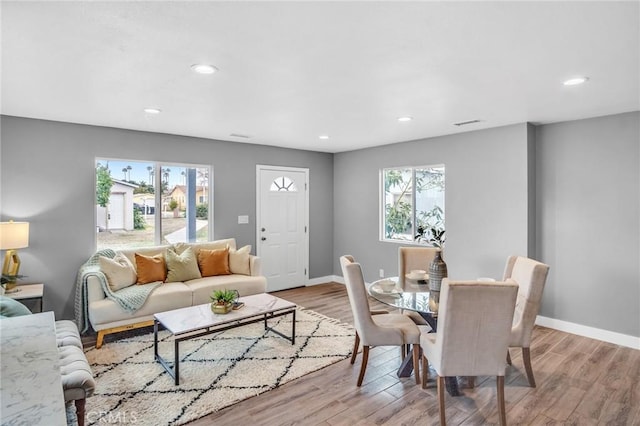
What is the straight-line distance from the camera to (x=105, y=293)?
3.63 metres

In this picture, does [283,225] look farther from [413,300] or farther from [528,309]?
[528,309]

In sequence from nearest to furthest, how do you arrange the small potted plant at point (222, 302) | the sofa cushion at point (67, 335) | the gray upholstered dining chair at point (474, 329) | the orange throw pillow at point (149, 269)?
the gray upholstered dining chair at point (474, 329) → the sofa cushion at point (67, 335) → the small potted plant at point (222, 302) → the orange throw pillow at point (149, 269)

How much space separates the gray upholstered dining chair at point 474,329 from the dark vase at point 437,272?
69 centimetres

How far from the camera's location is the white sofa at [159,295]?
3523 mm

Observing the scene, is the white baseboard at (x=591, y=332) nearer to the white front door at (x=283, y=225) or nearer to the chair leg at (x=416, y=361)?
the chair leg at (x=416, y=361)

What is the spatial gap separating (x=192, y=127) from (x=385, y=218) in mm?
3189

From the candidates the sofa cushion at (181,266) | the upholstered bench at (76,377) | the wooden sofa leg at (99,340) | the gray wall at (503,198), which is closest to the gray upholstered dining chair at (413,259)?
the gray wall at (503,198)

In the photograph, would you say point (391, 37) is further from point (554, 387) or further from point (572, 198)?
point (572, 198)

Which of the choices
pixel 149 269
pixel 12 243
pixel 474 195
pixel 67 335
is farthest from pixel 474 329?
pixel 12 243

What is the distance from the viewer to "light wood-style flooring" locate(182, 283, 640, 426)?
7.82ft

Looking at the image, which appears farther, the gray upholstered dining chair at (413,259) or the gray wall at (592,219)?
the gray upholstered dining chair at (413,259)

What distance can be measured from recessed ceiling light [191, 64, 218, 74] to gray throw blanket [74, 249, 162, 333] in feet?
7.92

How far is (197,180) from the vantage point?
5.14 metres

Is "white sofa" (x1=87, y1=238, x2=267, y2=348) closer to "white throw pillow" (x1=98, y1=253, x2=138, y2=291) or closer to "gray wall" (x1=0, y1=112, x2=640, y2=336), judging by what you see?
"white throw pillow" (x1=98, y1=253, x2=138, y2=291)
